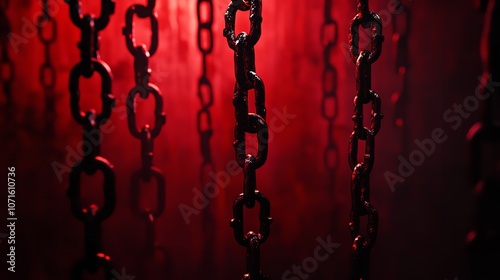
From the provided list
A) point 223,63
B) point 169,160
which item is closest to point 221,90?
point 223,63

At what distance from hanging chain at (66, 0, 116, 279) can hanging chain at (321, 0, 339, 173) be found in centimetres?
98

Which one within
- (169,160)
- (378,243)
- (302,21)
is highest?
(302,21)

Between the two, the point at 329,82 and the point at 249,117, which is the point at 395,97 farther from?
the point at 249,117

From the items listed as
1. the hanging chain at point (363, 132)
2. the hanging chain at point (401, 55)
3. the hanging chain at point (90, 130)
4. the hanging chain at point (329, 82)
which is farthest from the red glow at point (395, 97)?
the hanging chain at point (90, 130)

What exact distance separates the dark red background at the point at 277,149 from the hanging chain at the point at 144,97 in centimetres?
17

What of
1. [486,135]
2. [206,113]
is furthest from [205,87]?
[486,135]

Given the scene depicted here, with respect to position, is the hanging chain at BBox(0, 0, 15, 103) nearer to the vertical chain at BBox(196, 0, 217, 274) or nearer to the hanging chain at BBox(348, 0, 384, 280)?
the vertical chain at BBox(196, 0, 217, 274)

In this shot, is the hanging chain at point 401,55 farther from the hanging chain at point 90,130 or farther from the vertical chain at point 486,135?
the hanging chain at point 90,130

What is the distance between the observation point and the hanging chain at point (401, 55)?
57.9 inches

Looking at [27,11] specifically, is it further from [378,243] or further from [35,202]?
[378,243]

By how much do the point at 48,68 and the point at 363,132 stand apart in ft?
3.85

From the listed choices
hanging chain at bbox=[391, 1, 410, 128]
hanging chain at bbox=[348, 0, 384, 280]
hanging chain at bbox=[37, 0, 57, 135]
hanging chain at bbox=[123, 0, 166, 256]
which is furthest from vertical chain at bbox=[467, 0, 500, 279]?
hanging chain at bbox=[37, 0, 57, 135]

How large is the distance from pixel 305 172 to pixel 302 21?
0.58 meters

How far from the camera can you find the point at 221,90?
4.94 ft
